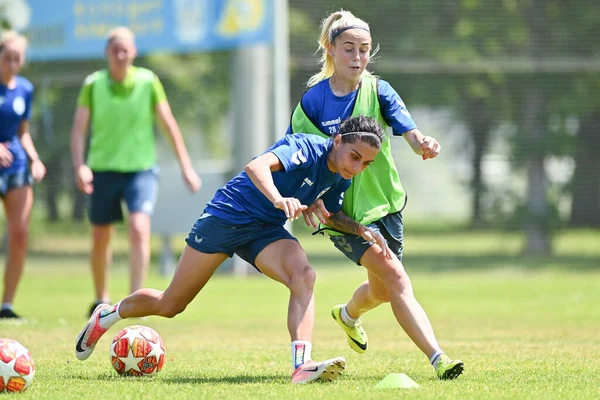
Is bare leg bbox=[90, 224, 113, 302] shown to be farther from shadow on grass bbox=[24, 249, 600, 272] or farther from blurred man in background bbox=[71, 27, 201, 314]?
shadow on grass bbox=[24, 249, 600, 272]

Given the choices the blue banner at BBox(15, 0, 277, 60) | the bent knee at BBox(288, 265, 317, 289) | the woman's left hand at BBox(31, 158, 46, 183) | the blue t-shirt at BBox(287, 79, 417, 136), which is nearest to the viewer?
the bent knee at BBox(288, 265, 317, 289)

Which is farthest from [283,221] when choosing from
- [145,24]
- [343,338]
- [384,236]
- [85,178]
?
[145,24]

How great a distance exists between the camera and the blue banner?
17031 mm

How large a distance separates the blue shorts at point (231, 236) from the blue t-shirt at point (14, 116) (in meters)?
4.13

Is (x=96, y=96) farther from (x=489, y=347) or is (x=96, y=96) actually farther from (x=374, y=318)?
(x=489, y=347)

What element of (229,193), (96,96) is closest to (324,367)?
(229,193)

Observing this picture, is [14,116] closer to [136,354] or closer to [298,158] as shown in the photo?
[136,354]

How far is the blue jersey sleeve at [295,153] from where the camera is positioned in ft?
19.3

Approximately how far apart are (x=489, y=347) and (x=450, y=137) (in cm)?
1378

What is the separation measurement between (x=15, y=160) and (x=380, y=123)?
460 cm

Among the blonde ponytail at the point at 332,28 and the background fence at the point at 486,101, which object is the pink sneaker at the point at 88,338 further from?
the background fence at the point at 486,101

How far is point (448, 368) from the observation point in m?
5.95

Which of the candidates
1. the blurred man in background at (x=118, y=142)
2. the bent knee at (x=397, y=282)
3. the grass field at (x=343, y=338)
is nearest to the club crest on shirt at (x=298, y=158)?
the bent knee at (x=397, y=282)

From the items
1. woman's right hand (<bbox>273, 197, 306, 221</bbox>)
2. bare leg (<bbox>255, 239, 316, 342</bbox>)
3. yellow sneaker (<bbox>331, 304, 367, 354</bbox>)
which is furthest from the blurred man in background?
woman's right hand (<bbox>273, 197, 306, 221</bbox>)
